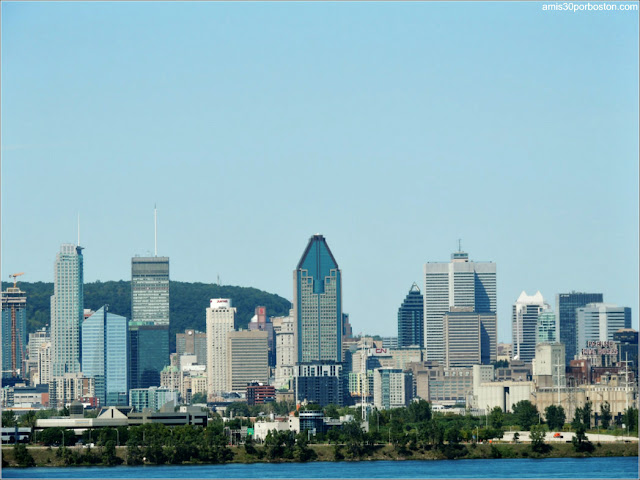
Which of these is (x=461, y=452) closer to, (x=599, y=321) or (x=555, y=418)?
(x=555, y=418)

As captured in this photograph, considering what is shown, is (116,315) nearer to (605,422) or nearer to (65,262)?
(65,262)

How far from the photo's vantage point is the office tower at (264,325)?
286 feet

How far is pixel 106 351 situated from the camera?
76.6 m

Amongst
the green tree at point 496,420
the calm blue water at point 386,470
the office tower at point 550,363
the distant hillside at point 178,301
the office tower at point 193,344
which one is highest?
the distant hillside at point 178,301

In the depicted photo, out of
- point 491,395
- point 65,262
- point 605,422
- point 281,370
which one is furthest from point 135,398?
point 605,422

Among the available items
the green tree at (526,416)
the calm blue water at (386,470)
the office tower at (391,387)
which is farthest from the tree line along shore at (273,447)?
the office tower at (391,387)

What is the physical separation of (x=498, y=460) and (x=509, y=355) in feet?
186

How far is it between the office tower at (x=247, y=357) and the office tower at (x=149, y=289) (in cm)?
421

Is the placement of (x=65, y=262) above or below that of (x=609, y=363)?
above

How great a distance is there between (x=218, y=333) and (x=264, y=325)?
4.80 metres

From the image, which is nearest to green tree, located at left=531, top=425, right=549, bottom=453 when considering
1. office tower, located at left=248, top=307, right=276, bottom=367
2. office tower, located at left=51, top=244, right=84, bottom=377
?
office tower, located at left=51, top=244, right=84, bottom=377

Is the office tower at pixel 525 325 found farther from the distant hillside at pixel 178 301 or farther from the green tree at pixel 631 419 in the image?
the green tree at pixel 631 419

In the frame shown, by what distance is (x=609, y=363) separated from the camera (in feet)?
182

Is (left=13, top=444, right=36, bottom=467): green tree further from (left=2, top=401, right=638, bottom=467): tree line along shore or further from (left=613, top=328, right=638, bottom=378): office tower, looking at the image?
(left=613, top=328, right=638, bottom=378): office tower
